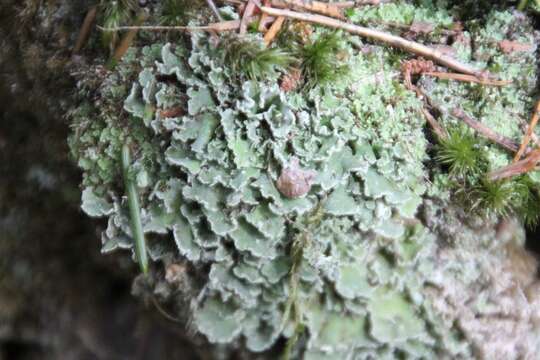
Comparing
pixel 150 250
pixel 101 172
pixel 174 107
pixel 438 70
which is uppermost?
pixel 438 70

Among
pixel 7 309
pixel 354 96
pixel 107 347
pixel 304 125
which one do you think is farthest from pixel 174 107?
pixel 7 309

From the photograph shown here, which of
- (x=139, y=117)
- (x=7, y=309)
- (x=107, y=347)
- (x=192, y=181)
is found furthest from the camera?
(x=7, y=309)

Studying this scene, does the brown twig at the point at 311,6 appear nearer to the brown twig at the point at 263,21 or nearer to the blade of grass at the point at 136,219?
the brown twig at the point at 263,21

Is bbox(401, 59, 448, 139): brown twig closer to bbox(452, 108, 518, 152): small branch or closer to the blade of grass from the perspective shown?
bbox(452, 108, 518, 152): small branch

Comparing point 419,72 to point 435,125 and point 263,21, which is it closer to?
point 435,125

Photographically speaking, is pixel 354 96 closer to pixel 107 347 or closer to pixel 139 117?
pixel 139 117

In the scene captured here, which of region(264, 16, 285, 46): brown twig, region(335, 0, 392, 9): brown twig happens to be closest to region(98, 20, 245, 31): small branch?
region(264, 16, 285, 46): brown twig
